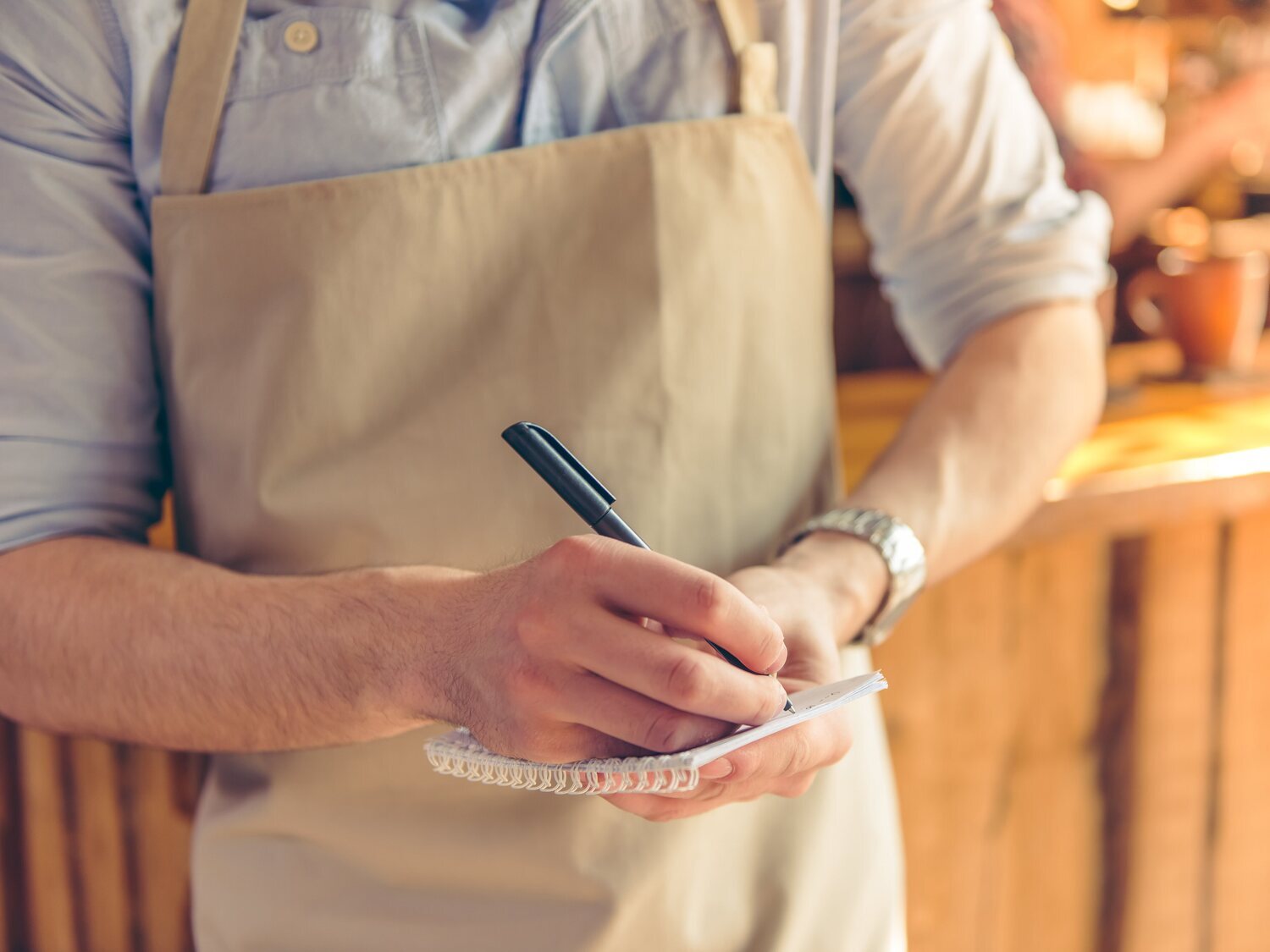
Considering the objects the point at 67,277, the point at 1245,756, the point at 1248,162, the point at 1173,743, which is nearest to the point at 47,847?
the point at 67,277

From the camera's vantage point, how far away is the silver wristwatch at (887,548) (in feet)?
3.03

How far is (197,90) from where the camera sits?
2.60 feet

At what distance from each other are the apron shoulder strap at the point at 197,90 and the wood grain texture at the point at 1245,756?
145 centimetres

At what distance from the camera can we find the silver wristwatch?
0.92m

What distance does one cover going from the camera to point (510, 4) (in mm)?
856

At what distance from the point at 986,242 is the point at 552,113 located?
1.32ft

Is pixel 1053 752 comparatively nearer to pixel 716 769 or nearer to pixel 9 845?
pixel 716 769

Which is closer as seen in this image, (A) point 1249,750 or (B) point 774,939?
(B) point 774,939

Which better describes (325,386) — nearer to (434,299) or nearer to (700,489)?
(434,299)

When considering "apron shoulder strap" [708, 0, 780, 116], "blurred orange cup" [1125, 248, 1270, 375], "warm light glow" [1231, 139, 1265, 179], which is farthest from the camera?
"warm light glow" [1231, 139, 1265, 179]

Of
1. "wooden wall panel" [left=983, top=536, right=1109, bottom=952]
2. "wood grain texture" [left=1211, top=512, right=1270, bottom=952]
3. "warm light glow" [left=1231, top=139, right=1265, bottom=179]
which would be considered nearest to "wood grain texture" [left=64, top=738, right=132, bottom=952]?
"wooden wall panel" [left=983, top=536, right=1109, bottom=952]

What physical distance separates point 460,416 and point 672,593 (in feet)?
0.97

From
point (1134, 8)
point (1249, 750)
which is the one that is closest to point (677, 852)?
point (1249, 750)

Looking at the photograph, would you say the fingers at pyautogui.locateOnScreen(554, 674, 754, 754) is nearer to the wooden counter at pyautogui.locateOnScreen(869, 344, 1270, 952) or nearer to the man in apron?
the man in apron
